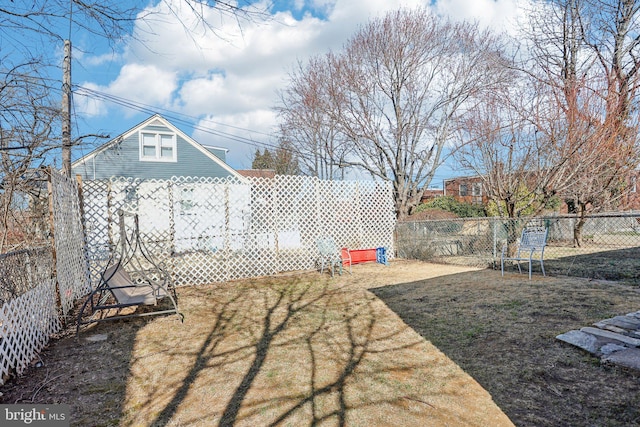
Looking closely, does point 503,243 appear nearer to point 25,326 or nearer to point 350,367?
point 350,367

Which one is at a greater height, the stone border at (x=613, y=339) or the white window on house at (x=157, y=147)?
the white window on house at (x=157, y=147)

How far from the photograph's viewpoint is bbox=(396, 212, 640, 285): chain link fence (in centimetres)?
700

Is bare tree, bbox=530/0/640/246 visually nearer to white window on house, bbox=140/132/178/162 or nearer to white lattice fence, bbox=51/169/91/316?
white lattice fence, bbox=51/169/91/316

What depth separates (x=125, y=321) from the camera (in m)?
4.39

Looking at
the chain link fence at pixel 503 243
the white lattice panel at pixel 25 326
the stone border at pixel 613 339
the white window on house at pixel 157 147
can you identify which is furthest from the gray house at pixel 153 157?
the stone border at pixel 613 339

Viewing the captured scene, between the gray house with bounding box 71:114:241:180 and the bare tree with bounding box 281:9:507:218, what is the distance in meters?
6.39

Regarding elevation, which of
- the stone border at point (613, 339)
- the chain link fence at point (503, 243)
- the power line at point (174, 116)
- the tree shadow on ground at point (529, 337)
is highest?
the power line at point (174, 116)

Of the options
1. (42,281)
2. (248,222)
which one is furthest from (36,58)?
(248,222)

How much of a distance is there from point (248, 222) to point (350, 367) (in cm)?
551

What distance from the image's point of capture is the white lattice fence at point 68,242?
166 inches

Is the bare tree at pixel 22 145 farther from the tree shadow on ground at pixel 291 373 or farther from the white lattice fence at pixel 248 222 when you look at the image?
the tree shadow on ground at pixel 291 373

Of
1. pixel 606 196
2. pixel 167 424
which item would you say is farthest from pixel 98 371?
pixel 606 196

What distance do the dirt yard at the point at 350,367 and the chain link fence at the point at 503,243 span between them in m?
2.30

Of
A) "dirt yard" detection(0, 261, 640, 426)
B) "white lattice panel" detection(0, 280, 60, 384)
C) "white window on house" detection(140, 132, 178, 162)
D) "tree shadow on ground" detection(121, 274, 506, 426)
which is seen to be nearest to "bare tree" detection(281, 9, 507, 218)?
"white window on house" detection(140, 132, 178, 162)
